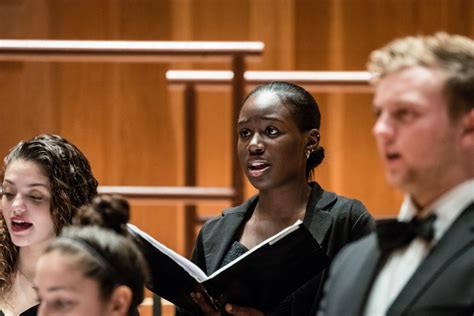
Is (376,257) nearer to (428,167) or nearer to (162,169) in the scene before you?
(428,167)

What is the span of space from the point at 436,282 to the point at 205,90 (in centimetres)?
247

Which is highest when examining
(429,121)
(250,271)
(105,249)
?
(429,121)

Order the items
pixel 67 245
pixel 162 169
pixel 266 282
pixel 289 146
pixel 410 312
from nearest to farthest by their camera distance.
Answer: pixel 410 312 < pixel 67 245 < pixel 266 282 < pixel 289 146 < pixel 162 169

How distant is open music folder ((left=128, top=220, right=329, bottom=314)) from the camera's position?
1778 mm

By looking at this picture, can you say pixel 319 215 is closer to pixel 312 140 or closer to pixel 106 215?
pixel 312 140

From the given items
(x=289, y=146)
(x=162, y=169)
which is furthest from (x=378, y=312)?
(x=162, y=169)

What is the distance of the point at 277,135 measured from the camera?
2.11 m

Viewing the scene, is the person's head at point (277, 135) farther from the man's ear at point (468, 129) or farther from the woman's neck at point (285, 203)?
the man's ear at point (468, 129)

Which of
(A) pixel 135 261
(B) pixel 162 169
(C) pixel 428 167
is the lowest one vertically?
(B) pixel 162 169

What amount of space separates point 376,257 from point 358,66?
2.38 metres

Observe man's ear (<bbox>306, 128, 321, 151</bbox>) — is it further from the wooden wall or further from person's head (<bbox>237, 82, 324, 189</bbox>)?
the wooden wall

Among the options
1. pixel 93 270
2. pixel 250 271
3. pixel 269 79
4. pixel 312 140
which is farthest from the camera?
pixel 269 79

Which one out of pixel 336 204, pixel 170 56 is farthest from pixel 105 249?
pixel 170 56

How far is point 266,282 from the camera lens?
1843mm
